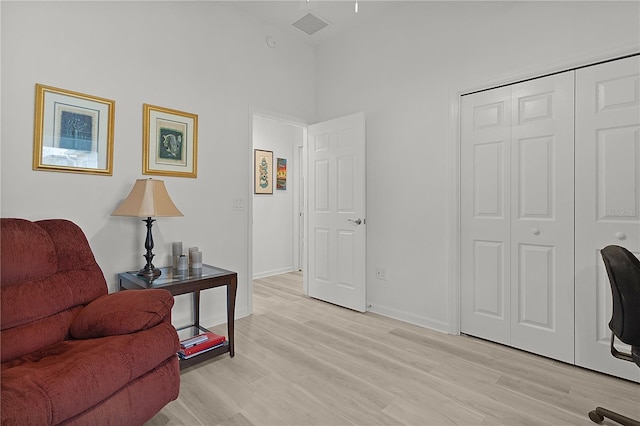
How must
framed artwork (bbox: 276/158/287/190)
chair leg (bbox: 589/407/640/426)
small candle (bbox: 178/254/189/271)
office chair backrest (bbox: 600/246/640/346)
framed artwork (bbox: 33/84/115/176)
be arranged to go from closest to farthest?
1. office chair backrest (bbox: 600/246/640/346)
2. chair leg (bbox: 589/407/640/426)
3. framed artwork (bbox: 33/84/115/176)
4. small candle (bbox: 178/254/189/271)
5. framed artwork (bbox: 276/158/287/190)

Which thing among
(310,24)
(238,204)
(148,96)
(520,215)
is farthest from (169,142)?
(520,215)

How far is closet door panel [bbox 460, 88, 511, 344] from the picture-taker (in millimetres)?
2510

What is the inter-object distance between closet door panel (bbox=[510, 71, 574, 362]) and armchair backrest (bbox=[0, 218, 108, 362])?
2812mm

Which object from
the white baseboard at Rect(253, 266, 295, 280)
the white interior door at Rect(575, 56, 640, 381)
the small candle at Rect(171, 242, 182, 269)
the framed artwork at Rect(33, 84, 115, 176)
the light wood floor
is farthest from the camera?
the white baseboard at Rect(253, 266, 295, 280)

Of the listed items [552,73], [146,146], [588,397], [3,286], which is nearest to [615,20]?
[552,73]

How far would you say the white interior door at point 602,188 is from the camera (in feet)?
6.57

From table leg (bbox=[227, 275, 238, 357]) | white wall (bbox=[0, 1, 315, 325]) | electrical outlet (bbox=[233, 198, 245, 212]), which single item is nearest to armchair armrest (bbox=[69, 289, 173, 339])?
table leg (bbox=[227, 275, 238, 357])

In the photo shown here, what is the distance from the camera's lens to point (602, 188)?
6.89 feet

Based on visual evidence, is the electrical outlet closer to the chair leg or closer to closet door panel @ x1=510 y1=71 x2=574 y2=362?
closet door panel @ x1=510 y1=71 x2=574 y2=362

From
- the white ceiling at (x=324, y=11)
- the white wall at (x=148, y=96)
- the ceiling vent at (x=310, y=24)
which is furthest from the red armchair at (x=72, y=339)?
the ceiling vent at (x=310, y=24)

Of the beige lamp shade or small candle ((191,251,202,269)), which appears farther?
small candle ((191,251,202,269))

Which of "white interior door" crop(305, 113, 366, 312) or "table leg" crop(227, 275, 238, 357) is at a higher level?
"white interior door" crop(305, 113, 366, 312)

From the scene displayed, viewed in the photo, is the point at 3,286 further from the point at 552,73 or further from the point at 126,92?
the point at 552,73

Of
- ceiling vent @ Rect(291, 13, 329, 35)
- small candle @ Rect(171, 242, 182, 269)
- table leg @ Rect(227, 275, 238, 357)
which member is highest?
ceiling vent @ Rect(291, 13, 329, 35)
